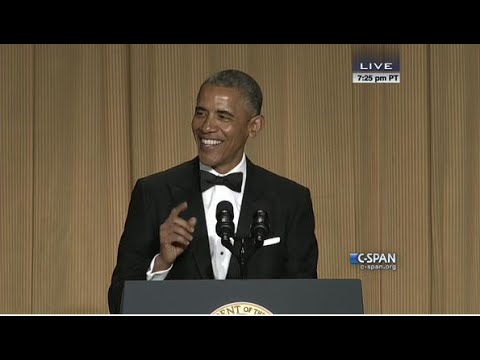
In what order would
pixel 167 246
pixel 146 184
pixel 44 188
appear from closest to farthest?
1. pixel 167 246
2. pixel 146 184
3. pixel 44 188

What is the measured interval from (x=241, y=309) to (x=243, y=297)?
0.11 feet

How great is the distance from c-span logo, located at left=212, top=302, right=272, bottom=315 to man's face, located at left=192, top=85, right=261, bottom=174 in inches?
43.6

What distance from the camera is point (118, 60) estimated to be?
372 cm

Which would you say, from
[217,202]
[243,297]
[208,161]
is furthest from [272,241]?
[243,297]

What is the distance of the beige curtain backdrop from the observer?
3676 millimetres

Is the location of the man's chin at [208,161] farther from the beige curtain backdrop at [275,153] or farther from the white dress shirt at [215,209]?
the beige curtain backdrop at [275,153]

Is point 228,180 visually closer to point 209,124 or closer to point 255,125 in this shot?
point 209,124

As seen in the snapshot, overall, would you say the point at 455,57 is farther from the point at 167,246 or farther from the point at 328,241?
the point at 167,246

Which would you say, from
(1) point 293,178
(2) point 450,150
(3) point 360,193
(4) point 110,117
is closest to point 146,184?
(4) point 110,117

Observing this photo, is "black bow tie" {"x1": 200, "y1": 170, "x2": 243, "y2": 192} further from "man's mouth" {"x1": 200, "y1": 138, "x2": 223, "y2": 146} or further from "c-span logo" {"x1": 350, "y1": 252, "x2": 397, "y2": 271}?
"c-span logo" {"x1": 350, "y1": 252, "x2": 397, "y2": 271}

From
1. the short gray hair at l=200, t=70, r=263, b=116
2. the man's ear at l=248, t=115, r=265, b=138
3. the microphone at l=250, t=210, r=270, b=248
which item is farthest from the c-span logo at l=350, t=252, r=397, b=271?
the microphone at l=250, t=210, r=270, b=248

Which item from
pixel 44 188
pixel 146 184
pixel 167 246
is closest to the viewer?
pixel 167 246

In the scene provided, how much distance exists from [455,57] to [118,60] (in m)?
1.49

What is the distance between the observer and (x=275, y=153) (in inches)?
145
